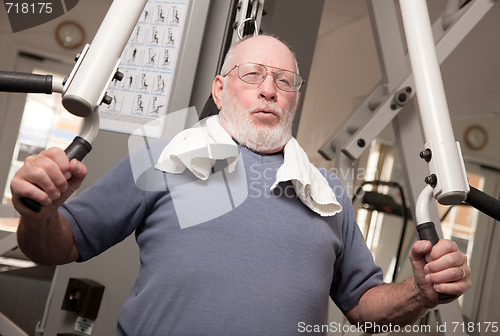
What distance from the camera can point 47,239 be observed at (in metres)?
0.92

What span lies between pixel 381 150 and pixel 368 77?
74 cm

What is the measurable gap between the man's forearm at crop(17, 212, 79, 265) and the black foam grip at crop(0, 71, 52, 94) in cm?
32

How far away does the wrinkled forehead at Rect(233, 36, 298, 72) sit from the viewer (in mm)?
1231

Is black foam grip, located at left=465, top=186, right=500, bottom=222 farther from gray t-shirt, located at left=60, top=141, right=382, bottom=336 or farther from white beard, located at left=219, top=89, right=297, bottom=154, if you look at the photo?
white beard, located at left=219, top=89, right=297, bottom=154

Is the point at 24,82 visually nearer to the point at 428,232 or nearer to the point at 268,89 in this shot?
the point at 428,232

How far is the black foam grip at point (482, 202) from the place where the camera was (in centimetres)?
70

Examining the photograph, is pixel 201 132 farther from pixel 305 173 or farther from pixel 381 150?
pixel 381 150

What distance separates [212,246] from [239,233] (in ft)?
0.20

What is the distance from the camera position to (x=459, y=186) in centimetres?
64

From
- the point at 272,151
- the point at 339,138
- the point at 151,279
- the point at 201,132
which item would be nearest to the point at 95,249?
the point at 151,279
